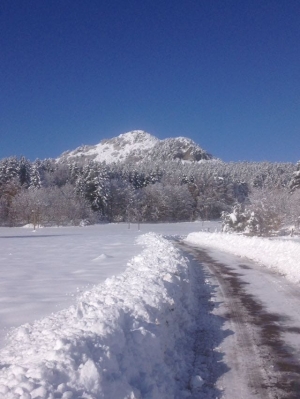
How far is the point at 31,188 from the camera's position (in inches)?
3366

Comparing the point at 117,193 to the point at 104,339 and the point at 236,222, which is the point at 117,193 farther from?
the point at 104,339

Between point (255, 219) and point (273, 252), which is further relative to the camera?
point (255, 219)

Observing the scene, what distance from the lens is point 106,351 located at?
16.7ft

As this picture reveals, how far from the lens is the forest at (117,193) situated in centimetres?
7881

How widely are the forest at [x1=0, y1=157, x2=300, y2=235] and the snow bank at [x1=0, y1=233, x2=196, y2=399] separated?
48.7m

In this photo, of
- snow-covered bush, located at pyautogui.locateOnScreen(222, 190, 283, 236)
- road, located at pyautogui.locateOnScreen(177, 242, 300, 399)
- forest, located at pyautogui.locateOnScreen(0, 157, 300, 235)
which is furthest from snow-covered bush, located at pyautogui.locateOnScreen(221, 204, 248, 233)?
road, located at pyautogui.locateOnScreen(177, 242, 300, 399)

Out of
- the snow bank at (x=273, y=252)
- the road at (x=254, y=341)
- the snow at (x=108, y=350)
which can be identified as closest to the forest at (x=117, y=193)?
the snow bank at (x=273, y=252)

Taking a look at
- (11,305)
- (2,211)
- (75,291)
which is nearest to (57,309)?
(11,305)

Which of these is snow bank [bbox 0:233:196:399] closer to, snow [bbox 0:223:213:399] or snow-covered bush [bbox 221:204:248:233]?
snow [bbox 0:223:213:399]

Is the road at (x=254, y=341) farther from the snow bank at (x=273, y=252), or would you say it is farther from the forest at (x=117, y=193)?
the forest at (x=117, y=193)

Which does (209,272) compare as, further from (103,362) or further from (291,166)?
(291,166)

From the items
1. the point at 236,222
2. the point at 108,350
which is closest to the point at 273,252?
the point at 108,350

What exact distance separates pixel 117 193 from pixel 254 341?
83950 mm

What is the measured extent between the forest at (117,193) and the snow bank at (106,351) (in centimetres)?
4872
